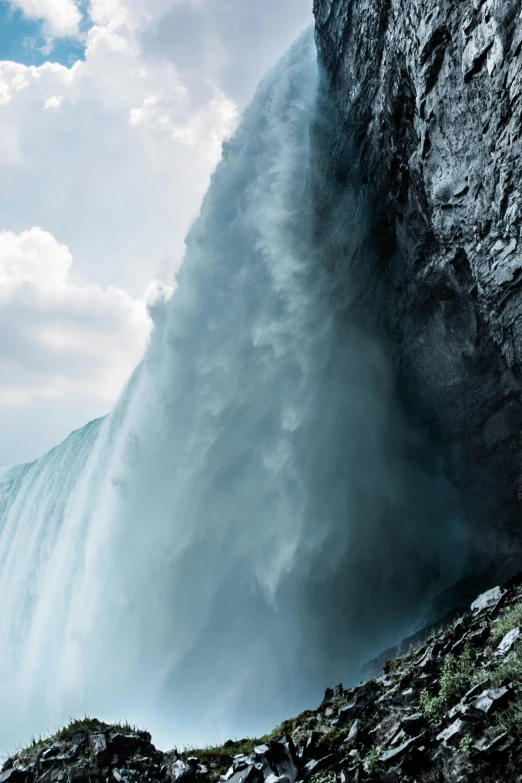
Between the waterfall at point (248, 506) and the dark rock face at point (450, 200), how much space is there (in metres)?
2.07

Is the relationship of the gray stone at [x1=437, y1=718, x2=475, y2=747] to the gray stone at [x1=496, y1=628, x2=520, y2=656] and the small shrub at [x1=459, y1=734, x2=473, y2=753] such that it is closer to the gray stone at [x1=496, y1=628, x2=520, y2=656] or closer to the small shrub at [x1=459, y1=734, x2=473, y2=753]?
the small shrub at [x1=459, y1=734, x2=473, y2=753]

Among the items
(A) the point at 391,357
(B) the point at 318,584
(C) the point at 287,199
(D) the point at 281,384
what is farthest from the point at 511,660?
(C) the point at 287,199

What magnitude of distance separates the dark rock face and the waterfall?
6.80ft

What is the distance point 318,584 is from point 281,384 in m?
8.80

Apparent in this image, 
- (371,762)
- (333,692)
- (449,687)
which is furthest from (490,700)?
(333,692)

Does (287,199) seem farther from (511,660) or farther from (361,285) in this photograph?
(511,660)

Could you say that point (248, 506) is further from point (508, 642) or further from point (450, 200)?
point (508, 642)

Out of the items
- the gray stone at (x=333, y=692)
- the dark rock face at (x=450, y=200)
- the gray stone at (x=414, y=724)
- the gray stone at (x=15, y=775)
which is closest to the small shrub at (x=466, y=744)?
the gray stone at (x=414, y=724)

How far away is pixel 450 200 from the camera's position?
52.7 ft

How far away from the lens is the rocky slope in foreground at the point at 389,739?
510cm

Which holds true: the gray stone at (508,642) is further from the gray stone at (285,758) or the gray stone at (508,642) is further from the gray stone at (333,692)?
the gray stone at (333,692)

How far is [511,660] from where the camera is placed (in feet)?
21.1

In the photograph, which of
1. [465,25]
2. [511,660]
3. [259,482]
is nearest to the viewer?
[511,660]

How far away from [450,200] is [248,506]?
1404 cm
